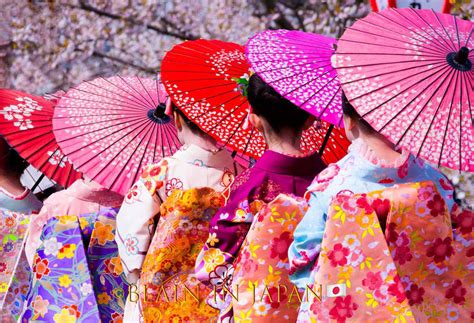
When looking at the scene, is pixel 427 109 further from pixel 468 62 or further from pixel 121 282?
pixel 121 282

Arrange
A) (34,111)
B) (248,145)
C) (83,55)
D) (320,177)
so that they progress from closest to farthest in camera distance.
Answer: (320,177) → (248,145) → (34,111) → (83,55)

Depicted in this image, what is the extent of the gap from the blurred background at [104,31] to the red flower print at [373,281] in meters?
6.57

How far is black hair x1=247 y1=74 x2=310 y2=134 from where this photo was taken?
4102mm

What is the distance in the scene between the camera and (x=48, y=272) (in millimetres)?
5180

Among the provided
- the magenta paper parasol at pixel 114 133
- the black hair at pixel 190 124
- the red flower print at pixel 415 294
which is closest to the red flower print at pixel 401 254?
the red flower print at pixel 415 294

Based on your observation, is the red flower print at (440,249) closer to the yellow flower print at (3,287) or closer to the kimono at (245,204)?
the kimono at (245,204)

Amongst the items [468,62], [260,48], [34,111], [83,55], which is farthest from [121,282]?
[83,55]

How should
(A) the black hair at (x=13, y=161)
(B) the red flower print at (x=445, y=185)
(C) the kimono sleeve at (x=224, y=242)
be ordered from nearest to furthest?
(B) the red flower print at (x=445, y=185)
(C) the kimono sleeve at (x=224, y=242)
(A) the black hair at (x=13, y=161)

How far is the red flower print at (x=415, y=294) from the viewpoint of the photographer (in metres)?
3.43

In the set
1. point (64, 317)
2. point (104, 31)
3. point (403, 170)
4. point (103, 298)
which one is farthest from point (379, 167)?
point (104, 31)

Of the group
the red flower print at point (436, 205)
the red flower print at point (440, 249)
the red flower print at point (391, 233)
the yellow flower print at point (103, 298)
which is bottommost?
the yellow flower print at point (103, 298)

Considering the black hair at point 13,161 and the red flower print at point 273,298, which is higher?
the red flower print at point 273,298

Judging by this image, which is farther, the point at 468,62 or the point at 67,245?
the point at 67,245

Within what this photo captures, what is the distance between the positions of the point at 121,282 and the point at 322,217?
79.8 inches
